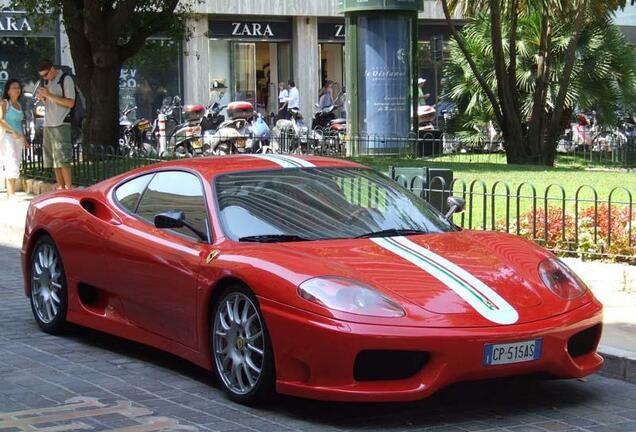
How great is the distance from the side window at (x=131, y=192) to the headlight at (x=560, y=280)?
2.69 m

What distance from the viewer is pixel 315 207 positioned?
7051 mm

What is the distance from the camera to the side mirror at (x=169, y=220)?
691 centimetres

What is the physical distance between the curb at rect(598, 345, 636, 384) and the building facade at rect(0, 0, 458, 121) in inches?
1114

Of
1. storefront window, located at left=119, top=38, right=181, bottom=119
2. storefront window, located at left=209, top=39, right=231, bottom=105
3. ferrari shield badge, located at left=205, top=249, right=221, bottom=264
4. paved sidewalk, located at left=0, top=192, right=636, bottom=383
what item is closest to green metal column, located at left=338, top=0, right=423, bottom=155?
paved sidewalk, located at left=0, top=192, right=636, bottom=383

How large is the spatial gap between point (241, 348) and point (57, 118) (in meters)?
10.2

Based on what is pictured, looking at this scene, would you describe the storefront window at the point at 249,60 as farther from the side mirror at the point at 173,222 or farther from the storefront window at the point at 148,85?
the side mirror at the point at 173,222

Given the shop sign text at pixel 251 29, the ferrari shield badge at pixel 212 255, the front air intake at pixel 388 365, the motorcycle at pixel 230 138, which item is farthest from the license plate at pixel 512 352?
the shop sign text at pixel 251 29

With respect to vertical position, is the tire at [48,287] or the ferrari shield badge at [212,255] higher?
the ferrari shield badge at [212,255]

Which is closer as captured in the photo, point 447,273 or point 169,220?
point 447,273

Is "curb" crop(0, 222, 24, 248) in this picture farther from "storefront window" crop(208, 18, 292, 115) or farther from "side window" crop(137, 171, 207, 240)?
"storefront window" crop(208, 18, 292, 115)

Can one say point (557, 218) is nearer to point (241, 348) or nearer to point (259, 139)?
point (241, 348)

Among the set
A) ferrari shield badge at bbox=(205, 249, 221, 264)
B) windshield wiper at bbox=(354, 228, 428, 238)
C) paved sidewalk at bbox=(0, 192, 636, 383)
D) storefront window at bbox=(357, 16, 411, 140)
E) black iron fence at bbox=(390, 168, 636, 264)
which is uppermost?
storefront window at bbox=(357, 16, 411, 140)

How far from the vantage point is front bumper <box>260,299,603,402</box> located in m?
5.79

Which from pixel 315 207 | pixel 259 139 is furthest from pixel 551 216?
pixel 259 139
